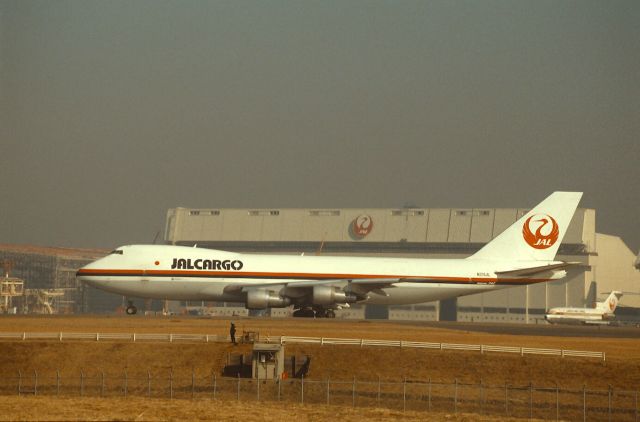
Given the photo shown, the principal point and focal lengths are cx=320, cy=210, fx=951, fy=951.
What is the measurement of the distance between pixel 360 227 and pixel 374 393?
97288 mm

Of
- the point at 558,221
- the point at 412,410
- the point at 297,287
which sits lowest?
the point at 412,410

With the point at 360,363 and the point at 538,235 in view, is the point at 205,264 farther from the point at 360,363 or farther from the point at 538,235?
the point at 538,235

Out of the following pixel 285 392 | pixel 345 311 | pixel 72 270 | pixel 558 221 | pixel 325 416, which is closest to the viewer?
pixel 325 416

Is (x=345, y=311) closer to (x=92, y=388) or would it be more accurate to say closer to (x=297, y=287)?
(x=297, y=287)

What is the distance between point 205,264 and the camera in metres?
73.5

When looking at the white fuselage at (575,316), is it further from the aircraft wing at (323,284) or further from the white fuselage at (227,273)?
the aircraft wing at (323,284)

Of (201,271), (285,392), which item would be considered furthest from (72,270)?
(285,392)

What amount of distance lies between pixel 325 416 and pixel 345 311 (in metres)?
93.6

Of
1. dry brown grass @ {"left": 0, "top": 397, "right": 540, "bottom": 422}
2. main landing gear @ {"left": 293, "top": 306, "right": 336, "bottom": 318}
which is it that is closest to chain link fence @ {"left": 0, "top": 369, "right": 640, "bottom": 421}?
dry brown grass @ {"left": 0, "top": 397, "right": 540, "bottom": 422}

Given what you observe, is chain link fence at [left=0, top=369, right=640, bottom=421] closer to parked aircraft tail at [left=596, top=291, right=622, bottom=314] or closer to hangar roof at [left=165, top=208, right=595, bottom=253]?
parked aircraft tail at [left=596, top=291, right=622, bottom=314]

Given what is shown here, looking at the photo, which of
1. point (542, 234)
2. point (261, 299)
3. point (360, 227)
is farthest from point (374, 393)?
point (360, 227)

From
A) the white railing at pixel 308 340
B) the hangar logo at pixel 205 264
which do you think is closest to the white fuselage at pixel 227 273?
the hangar logo at pixel 205 264

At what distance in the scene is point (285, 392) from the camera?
42.6 metres

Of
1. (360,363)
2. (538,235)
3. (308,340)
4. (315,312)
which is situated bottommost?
(360,363)
